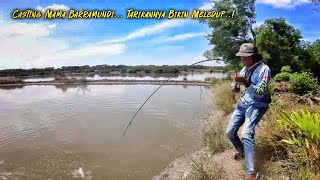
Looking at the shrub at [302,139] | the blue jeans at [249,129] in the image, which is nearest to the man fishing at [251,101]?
the blue jeans at [249,129]

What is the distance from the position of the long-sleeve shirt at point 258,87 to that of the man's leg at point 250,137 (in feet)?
0.27

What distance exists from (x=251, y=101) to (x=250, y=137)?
390 mm

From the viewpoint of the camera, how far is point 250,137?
3256mm

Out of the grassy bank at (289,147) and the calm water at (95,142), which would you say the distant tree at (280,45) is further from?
the grassy bank at (289,147)

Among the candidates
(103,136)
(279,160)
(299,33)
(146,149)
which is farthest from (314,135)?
(299,33)

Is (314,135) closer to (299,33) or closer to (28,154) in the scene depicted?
(28,154)

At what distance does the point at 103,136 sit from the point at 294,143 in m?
5.88

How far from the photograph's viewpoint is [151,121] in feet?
33.9

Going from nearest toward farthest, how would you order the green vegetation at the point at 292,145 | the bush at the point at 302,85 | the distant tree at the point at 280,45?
the green vegetation at the point at 292,145 → the bush at the point at 302,85 → the distant tree at the point at 280,45

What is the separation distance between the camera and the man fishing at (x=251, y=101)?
10.6 ft

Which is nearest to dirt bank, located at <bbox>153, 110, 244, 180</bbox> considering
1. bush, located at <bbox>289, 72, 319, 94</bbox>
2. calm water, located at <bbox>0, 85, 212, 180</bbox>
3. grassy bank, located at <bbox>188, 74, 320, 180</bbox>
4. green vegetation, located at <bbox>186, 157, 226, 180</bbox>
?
green vegetation, located at <bbox>186, 157, 226, 180</bbox>

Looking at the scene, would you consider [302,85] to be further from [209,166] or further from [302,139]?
[209,166]

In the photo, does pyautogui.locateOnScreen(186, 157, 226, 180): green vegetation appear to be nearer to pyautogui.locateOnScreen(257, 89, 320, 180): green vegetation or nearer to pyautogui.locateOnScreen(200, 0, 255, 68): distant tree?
pyautogui.locateOnScreen(257, 89, 320, 180): green vegetation

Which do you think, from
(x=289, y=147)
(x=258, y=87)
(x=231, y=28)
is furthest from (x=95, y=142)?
(x=231, y=28)
